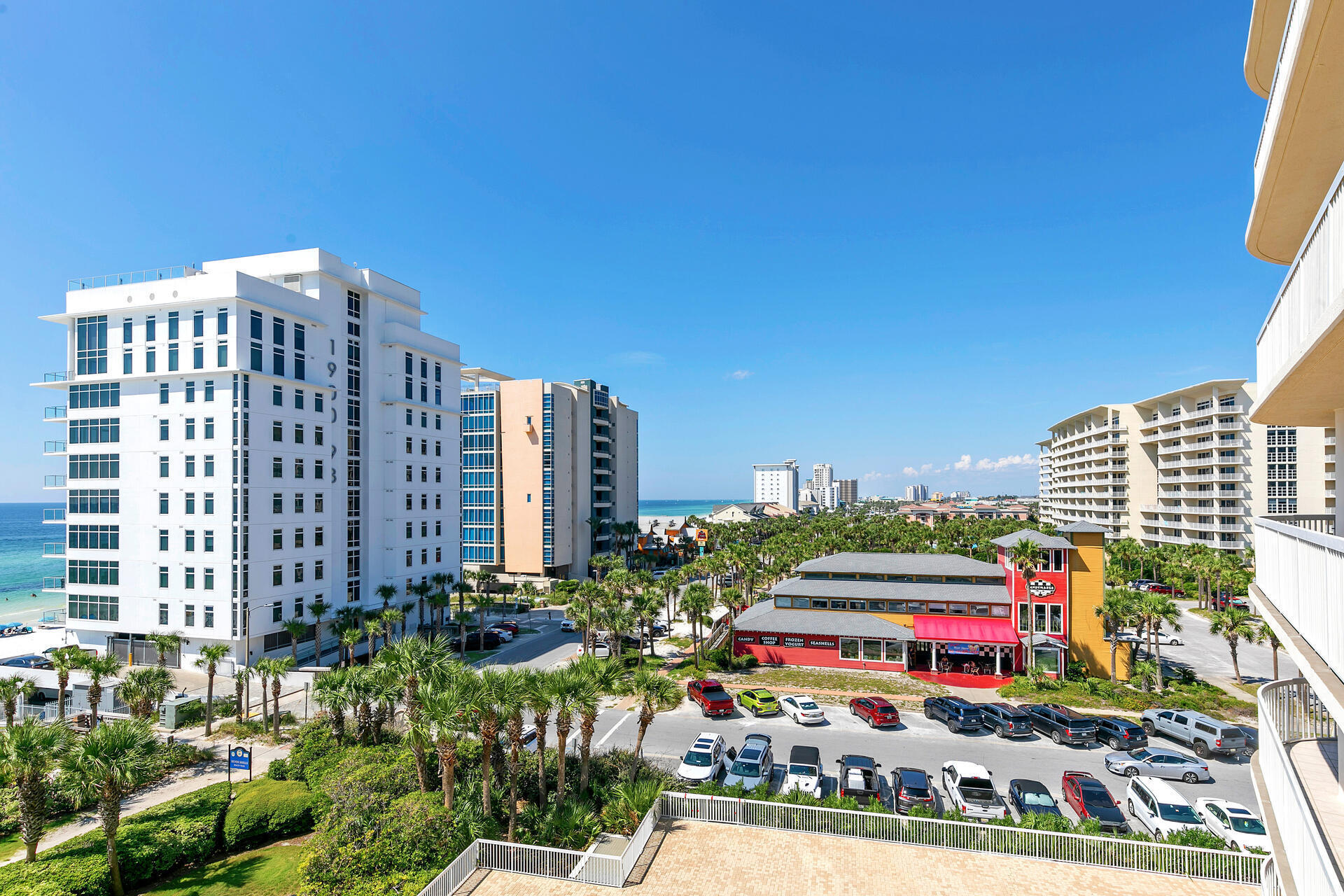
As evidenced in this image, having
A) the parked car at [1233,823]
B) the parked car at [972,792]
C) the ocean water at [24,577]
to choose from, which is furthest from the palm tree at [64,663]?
the parked car at [1233,823]

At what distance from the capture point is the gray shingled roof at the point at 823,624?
1651 inches

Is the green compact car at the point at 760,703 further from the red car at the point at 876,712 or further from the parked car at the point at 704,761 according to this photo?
the parked car at the point at 704,761

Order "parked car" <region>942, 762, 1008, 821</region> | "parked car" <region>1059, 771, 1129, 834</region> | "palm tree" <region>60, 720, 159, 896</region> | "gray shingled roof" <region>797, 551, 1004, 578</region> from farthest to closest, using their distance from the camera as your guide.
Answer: "gray shingled roof" <region>797, 551, 1004, 578</region>, "parked car" <region>942, 762, 1008, 821</region>, "parked car" <region>1059, 771, 1129, 834</region>, "palm tree" <region>60, 720, 159, 896</region>

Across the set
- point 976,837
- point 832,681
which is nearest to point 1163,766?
point 976,837

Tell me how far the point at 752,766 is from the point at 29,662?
51.5 m

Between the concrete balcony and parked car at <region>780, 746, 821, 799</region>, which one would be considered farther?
parked car at <region>780, 746, 821, 799</region>

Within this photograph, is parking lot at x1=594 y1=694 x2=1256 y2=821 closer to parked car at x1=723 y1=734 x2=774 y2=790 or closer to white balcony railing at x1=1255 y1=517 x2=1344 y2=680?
parked car at x1=723 y1=734 x2=774 y2=790

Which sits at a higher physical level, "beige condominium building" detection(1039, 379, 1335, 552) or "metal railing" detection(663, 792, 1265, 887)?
"beige condominium building" detection(1039, 379, 1335, 552)

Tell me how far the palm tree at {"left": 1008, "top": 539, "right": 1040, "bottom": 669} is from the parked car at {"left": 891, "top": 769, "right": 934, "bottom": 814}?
73.2 ft

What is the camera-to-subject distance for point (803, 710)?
31719 mm

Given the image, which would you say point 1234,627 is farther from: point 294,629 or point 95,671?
point 95,671

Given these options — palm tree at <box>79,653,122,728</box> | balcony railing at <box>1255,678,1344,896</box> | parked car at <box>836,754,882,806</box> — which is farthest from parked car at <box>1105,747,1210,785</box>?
palm tree at <box>79,653,122,728</box>

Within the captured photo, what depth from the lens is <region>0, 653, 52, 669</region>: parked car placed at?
137 ft

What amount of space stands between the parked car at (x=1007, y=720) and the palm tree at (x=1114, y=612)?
11.1 meters
